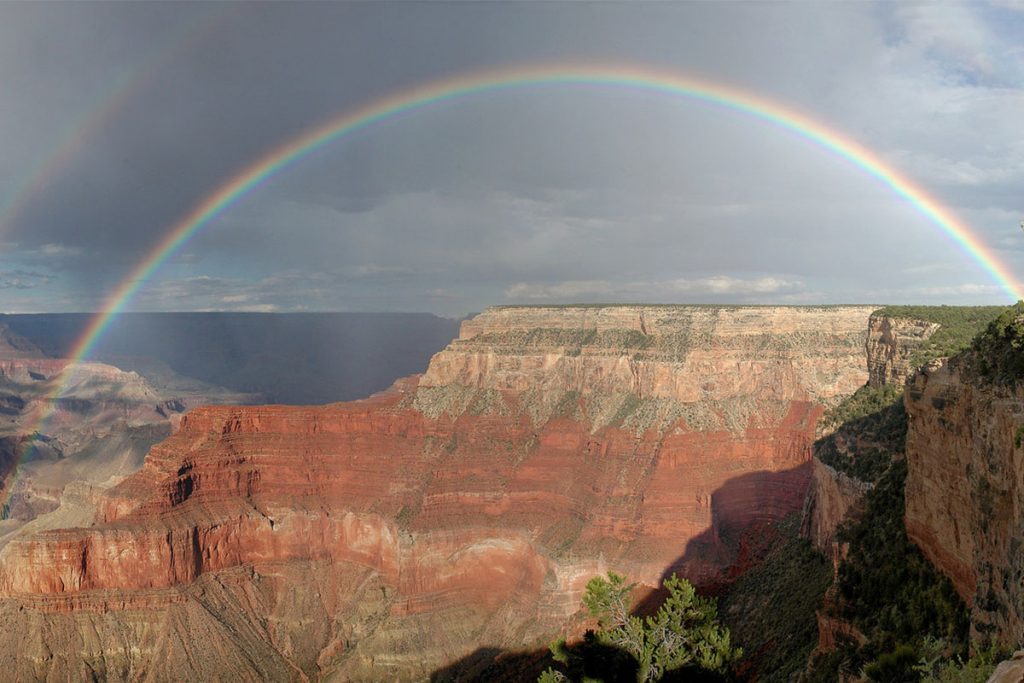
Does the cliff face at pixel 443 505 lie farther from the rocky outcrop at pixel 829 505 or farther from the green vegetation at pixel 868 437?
the green vegetation at pixel 868 437

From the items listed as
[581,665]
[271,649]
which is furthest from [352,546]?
[581,665]

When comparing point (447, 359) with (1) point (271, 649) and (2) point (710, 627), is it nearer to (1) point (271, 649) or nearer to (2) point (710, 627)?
(1) point (271, 649)

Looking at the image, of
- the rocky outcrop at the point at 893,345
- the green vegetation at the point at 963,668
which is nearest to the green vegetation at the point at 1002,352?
the green vegetation at the point at 963,668

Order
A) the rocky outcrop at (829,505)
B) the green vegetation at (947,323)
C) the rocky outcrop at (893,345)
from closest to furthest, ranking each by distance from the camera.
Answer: the rocky outcrop at (829,505) < the green vegetation at (947,323) < the rocky outcrop at (893,345)

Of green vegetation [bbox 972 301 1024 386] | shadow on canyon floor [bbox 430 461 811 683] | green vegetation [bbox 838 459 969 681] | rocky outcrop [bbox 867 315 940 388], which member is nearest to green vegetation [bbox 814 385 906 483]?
rocky outcrop [bbox 867 315 940 388]

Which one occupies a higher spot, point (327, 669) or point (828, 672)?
point (828, 672)

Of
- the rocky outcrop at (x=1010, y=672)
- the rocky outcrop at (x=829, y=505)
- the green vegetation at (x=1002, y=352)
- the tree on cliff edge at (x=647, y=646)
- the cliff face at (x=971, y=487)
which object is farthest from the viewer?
the rocky outcrop at (x=829, y=505)
